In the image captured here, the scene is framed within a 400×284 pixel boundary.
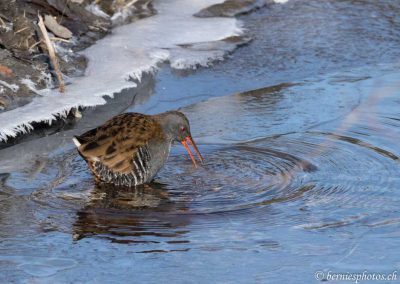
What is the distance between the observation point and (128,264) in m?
5.39

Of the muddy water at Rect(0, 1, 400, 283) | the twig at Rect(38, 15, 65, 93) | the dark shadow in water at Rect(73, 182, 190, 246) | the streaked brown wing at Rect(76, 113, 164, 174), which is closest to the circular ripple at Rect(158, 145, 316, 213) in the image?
the muddy water at Rect(0, 1, 400, 283)

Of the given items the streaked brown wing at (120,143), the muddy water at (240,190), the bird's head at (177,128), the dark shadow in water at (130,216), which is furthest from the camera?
the bird's head at (177,128)

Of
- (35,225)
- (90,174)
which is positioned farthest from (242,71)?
(35,225)

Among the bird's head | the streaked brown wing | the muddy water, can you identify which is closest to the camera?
the muddy water

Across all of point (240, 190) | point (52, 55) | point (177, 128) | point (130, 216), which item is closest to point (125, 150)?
point (177, 128)

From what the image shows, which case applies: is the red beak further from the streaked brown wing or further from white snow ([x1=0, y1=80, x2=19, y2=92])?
white snow ([x1=0, y1=80, x2=19, y2=92])

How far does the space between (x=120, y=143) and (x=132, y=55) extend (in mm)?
3342

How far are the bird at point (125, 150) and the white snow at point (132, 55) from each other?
1.08 m

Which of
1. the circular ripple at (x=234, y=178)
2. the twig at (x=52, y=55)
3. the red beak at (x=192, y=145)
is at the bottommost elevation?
the circular ripple at (x=234, y=178)

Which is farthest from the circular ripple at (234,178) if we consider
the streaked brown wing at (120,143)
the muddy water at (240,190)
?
the streaked brown wing at (120,143)

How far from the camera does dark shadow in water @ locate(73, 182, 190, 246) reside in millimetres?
5887

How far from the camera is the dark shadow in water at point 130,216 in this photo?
5.89 m

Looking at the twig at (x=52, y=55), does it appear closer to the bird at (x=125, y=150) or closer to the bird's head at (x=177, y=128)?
the bird at (x=125, y=150)

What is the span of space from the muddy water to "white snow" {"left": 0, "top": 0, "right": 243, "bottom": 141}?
21cm
